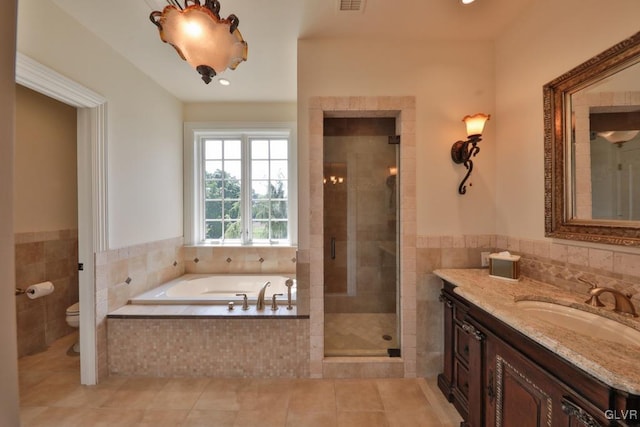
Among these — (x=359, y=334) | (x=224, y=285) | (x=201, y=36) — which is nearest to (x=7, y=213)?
(x=201, y=36)

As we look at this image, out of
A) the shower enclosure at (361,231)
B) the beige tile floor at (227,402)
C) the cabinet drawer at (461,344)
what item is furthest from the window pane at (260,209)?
the cabinet drawer at (461,344)

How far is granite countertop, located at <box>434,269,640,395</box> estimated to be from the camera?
0.75 m

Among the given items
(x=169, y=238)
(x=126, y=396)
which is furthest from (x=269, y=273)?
(x=126, y=396)

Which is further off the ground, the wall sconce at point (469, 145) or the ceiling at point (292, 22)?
the ceiling at point (292, 22)

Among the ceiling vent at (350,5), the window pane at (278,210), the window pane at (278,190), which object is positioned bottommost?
the window pane at (278,210)

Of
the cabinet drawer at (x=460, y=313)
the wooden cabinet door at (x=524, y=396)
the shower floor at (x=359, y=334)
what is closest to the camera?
the wooden cabinet door at (x=524, y=396)

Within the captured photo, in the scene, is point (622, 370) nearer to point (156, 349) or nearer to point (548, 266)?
point (548, 266)

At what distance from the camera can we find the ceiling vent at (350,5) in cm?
166

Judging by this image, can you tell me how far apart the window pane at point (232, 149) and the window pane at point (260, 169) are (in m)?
0.25

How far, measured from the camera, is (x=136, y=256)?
2371 millimetres

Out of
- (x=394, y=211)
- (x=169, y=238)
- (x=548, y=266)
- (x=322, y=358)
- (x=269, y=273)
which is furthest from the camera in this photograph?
(x=269, y=273)

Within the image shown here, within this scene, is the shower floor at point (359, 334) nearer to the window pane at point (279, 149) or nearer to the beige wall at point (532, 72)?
the beige wall at point (532, 72)

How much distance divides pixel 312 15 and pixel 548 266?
228cm

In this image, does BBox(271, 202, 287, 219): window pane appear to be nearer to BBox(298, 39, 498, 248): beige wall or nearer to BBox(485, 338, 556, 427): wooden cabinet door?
BBox(298, 39, 498, 248): beige wall
